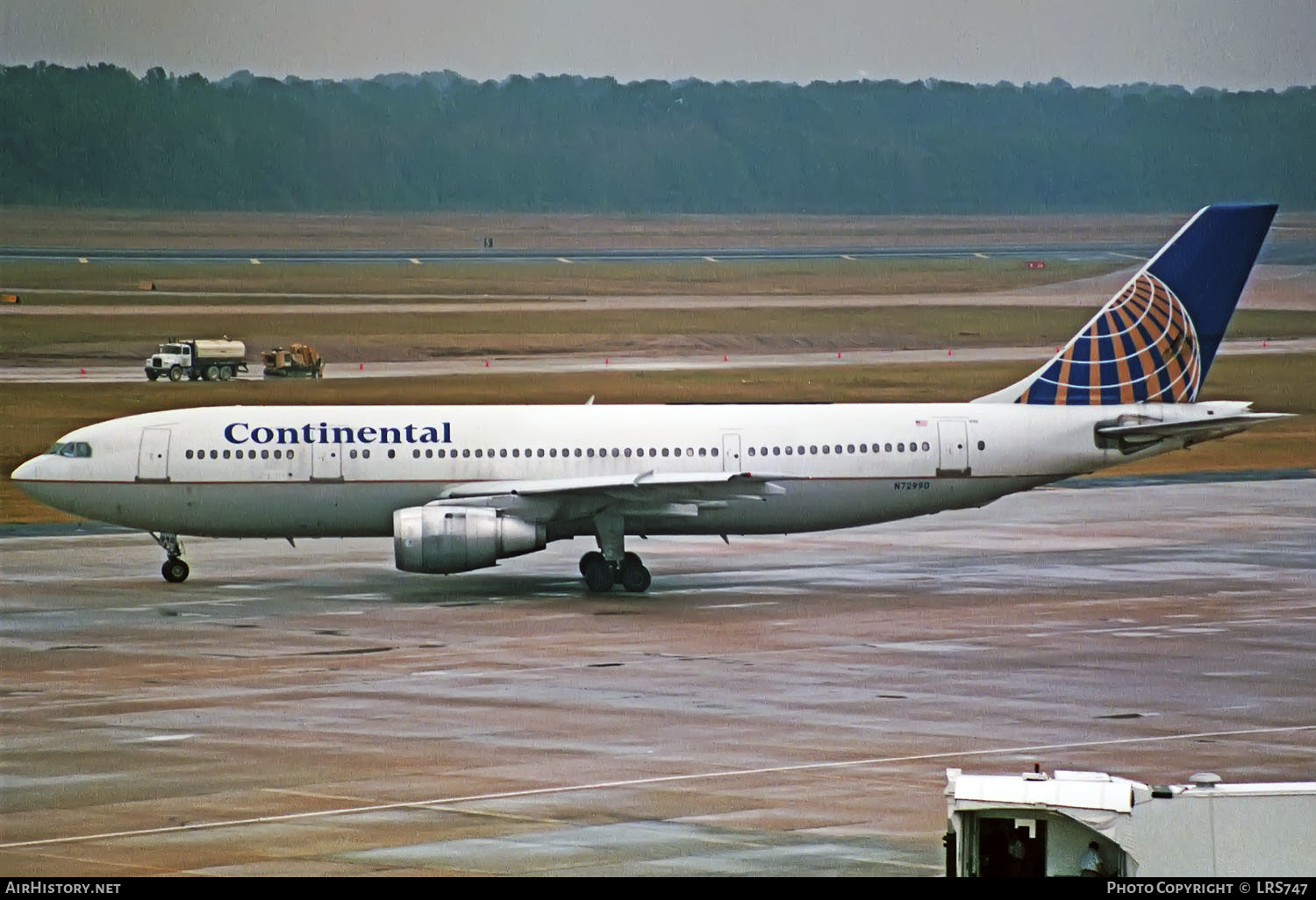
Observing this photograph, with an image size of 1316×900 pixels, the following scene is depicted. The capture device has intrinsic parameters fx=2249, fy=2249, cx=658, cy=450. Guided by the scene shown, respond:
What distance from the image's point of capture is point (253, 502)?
44.1 meters

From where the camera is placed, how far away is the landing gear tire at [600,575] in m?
44.1

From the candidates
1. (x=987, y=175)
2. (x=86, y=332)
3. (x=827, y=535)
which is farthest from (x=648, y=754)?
(x=987, y=175)

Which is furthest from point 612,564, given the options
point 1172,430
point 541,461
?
point 1172,430

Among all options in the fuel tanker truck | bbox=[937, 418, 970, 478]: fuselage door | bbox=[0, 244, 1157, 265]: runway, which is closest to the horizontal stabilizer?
bbox=[937, 418, 970, 478]: fuselage door

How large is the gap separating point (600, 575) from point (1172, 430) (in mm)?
11860

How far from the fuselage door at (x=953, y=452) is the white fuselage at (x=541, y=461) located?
4 cm

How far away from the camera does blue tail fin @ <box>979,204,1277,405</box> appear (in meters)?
46.8

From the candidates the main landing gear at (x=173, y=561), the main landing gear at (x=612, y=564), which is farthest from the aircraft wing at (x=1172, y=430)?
the main landing gear at (x=173, y=561)

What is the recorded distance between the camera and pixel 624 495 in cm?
4300

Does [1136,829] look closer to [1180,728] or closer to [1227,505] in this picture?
[1180,728]

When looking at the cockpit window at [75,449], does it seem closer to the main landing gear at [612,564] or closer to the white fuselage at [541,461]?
the white fuselage at [541,461]

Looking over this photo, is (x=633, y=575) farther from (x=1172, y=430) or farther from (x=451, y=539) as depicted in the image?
(x=1172, y=430)

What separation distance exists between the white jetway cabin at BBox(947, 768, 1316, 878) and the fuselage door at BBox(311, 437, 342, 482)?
28.6 metres

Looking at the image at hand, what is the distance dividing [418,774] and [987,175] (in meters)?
132
